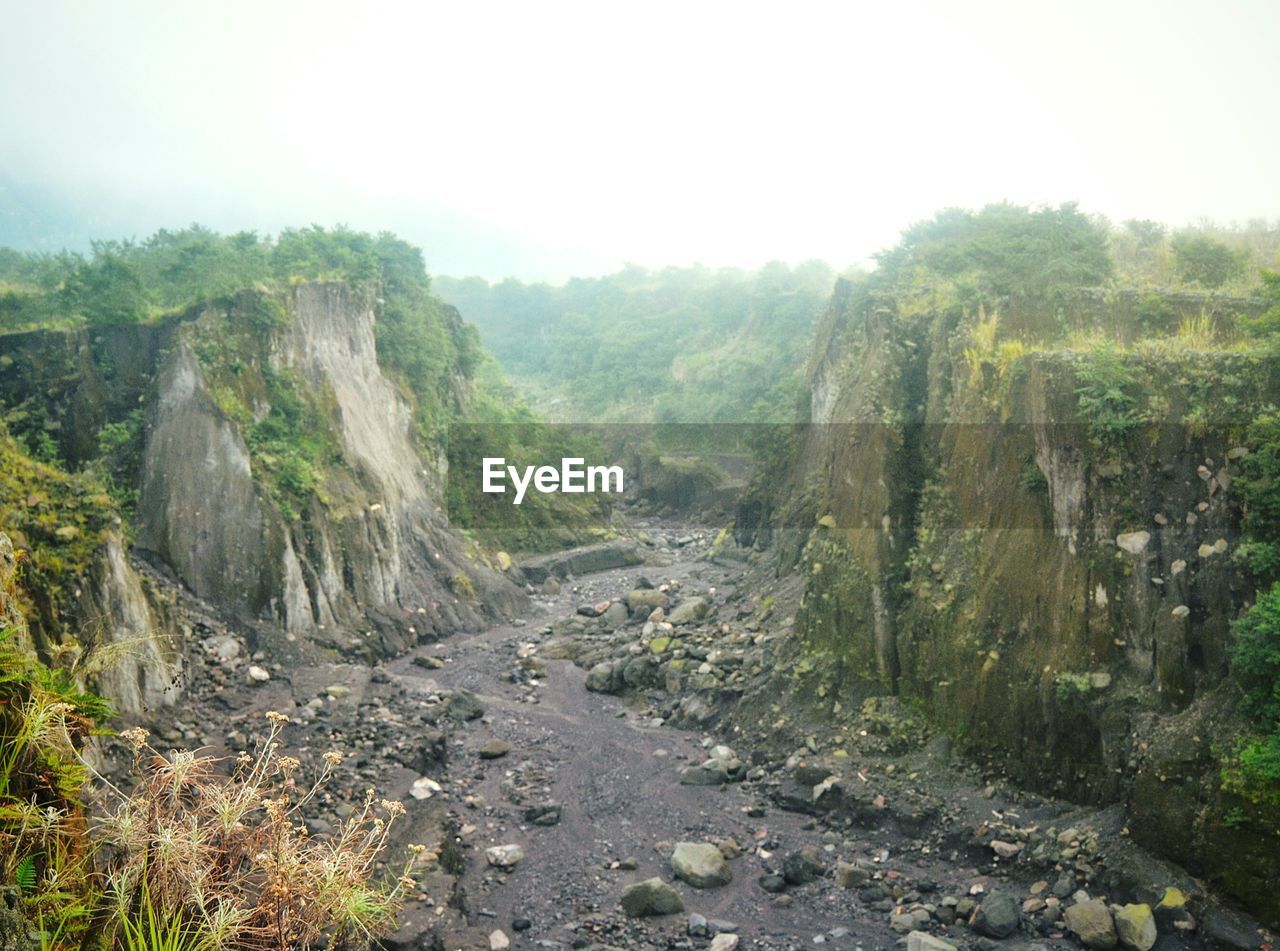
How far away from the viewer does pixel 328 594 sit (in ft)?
63.7

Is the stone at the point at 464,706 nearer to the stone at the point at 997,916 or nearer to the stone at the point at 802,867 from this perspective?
the stone at the point at 802,867

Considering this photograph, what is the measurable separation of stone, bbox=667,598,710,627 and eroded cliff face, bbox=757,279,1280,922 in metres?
4.35

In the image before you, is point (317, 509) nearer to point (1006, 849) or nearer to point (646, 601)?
point (646, 601)

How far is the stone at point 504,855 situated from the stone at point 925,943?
5220 millimetres

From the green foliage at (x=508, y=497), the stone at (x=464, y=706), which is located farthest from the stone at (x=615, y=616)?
the green foliage at (x=508, y=497)

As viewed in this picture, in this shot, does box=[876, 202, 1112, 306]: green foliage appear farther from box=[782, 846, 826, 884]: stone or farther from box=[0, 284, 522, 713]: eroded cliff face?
box=[0, 284, 522, 713]: eroded cliff face

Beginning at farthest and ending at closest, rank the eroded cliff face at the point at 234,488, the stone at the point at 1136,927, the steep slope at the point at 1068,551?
the eroded cliff face at the point at 234,488
the steep slope at the point at 1068,551
the stone at the point at 1136,927

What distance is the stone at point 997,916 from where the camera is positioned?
33.0ft

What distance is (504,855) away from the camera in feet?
39.5

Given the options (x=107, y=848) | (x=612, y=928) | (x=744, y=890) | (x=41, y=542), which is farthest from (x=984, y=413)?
(x=41, y=542)

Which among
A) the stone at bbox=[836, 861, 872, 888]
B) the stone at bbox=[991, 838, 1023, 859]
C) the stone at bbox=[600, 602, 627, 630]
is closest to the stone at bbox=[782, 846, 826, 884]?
the stone at bbox=[836, 861, 872, 888]

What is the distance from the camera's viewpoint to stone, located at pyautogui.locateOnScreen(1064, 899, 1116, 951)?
9.65m

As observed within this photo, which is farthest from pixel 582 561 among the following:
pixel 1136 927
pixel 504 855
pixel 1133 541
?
pixel 1136 927

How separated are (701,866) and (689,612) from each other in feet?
30.9
